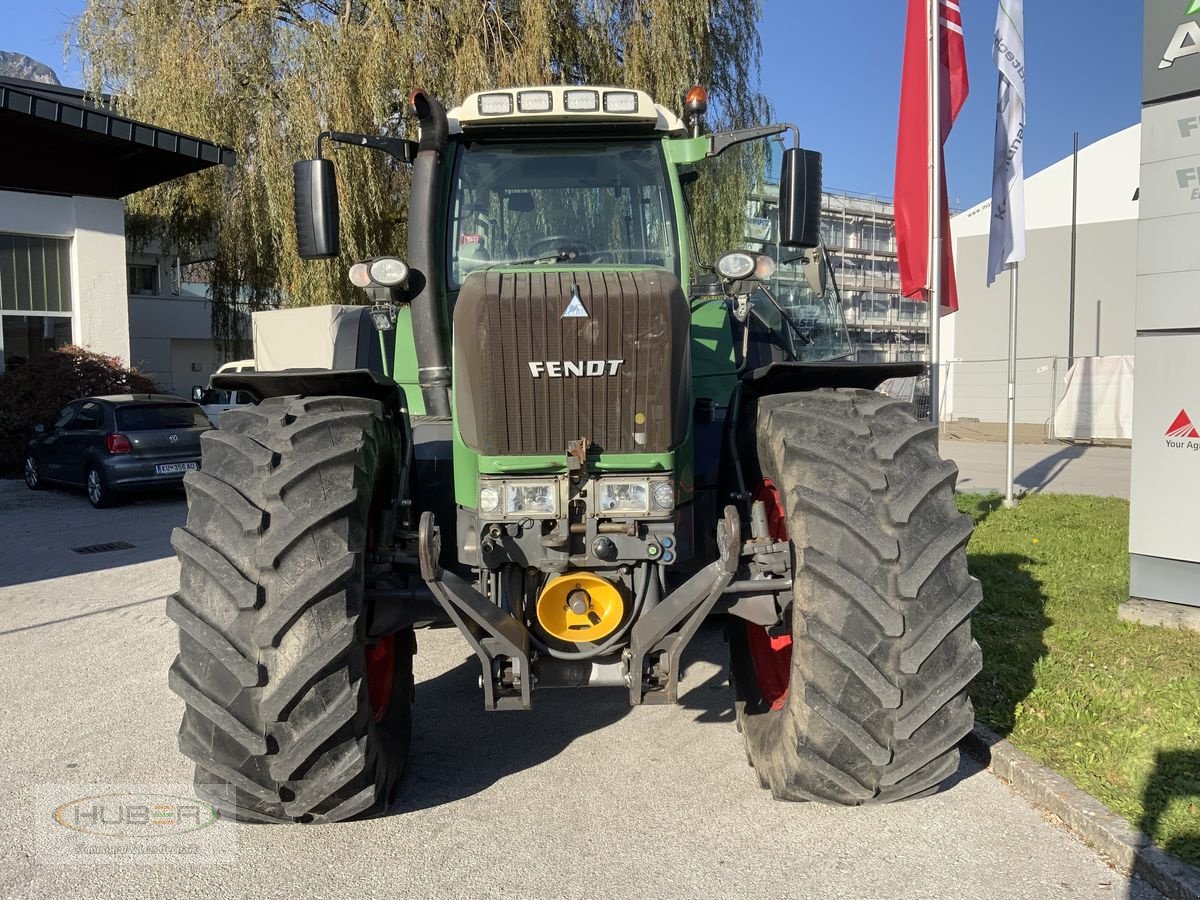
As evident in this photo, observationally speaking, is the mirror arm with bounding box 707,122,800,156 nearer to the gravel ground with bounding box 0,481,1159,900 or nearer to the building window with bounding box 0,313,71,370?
the gravel ground with bounding box 0,481,1159,900

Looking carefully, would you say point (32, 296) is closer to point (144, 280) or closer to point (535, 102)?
point (144, 280)

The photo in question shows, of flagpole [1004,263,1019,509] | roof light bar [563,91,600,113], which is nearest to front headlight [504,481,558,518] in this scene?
roof light bar [563,91,600,113]

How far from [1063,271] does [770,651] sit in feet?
117

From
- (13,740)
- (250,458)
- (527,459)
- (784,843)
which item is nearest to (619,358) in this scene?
(527,459)

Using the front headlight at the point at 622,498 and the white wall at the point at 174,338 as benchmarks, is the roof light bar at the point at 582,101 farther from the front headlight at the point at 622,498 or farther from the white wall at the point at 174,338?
the white wall at the point at 174,338

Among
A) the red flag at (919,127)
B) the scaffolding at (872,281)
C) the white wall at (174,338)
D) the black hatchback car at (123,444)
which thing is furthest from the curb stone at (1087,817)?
the scaffolding at (872,281)

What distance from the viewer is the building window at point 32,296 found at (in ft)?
55.7

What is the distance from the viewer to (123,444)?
13250mm

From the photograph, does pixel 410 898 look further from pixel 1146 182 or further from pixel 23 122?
pixel 23 122

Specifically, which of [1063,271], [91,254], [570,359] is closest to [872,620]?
[570,359]

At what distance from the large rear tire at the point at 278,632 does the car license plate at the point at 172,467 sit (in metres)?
10.9

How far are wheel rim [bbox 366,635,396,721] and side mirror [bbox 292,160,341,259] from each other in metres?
1.82

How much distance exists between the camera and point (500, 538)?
3557 millimetres

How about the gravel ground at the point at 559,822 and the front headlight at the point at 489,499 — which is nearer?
the gravel ground at the point at 559,822
